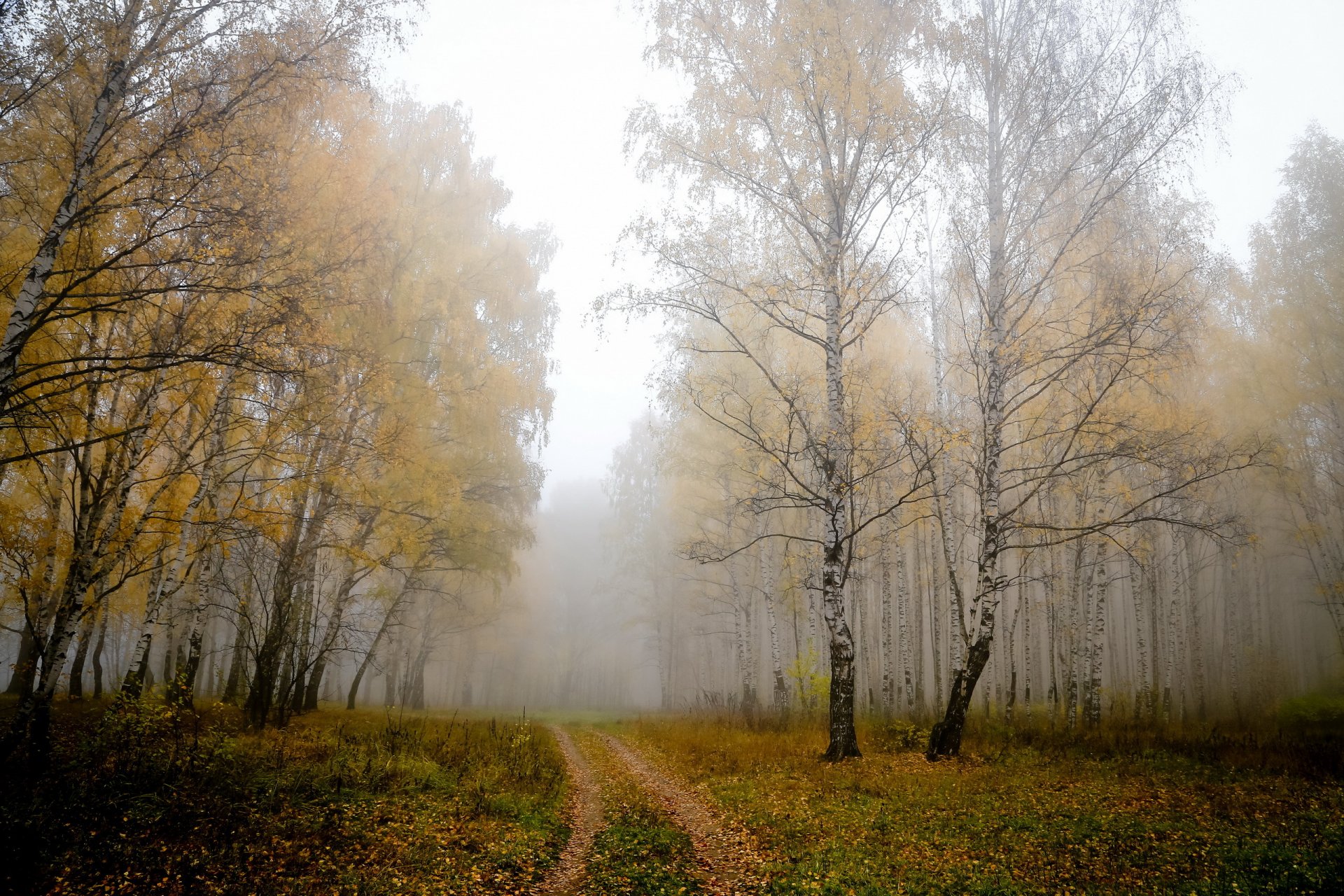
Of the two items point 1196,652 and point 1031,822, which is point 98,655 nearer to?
point 1031,822

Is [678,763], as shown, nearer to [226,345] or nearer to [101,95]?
[226,345]

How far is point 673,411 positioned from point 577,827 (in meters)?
13.1

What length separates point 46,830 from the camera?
4.74 meters

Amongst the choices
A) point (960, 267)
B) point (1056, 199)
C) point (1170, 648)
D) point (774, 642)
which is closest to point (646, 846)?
point (960, 267)

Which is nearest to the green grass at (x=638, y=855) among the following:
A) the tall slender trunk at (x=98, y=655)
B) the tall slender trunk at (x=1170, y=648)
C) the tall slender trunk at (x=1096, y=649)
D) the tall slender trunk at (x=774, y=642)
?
the tall slender trunk at (x=774, y=642)

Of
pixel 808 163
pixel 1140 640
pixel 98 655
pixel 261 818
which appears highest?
pixel 808 163

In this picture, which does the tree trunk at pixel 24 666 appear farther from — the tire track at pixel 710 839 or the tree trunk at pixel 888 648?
the tree trunk at pixel 888 648

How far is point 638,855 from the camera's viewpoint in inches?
227

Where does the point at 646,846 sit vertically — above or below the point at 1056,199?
below

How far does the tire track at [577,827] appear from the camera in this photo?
5.18m

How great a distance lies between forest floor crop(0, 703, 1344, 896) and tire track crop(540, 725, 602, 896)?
0.05 meters

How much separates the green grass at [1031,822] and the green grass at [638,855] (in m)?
0.80

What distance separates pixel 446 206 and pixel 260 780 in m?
14.5

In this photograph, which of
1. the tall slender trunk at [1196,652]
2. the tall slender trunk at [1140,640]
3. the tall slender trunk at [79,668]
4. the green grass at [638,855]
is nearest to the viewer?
the green grass at [638,855]
